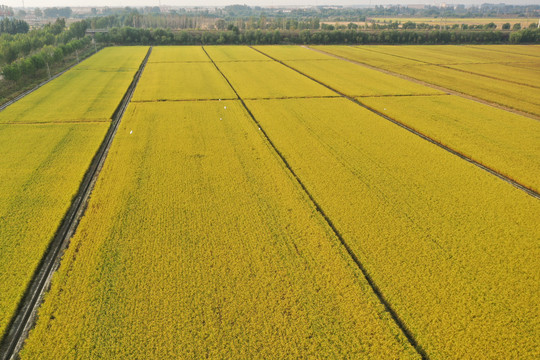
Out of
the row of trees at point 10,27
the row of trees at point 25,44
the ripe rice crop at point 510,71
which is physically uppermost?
the row of trees at point 10,27

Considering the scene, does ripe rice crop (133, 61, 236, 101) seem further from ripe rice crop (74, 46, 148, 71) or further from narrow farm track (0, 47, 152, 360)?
narrow farm track (0, 47, 152, 360)

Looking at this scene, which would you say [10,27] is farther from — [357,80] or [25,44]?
[357,80]

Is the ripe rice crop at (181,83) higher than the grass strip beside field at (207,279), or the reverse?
the ripe rice crop at (181,83)

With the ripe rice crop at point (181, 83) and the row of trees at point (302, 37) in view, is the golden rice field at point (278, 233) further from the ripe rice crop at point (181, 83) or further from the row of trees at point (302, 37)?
the row of trees at point (302, 37)

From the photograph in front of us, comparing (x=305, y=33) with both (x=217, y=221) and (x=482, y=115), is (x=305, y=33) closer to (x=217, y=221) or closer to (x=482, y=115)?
(x=482, y=115)

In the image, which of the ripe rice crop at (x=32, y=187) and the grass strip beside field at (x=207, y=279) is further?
the ripe rice crop at (x=32, y=187)

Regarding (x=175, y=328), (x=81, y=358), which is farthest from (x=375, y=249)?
(x=81, y=358)

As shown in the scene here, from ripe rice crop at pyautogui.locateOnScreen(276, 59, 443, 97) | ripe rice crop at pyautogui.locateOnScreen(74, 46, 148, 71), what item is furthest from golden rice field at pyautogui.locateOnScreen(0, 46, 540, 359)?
ripe rice crop at pyautogui.locateOnScreen(74, 46, 148, 71)

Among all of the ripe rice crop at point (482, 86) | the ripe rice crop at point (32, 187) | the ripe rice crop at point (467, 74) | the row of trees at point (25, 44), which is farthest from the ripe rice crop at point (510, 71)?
the row of trees at point (25, 44)
